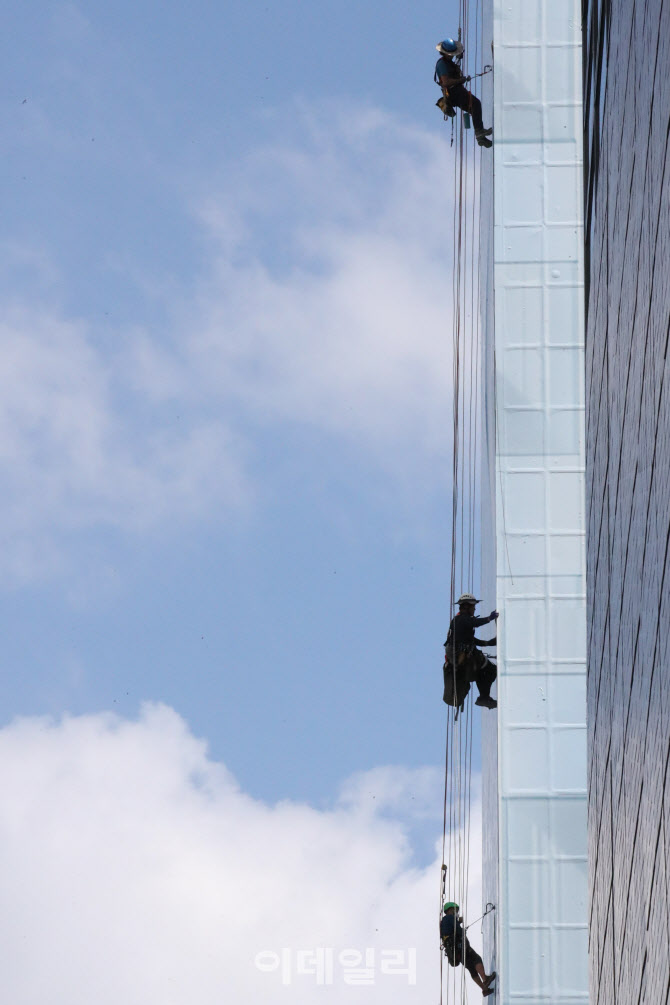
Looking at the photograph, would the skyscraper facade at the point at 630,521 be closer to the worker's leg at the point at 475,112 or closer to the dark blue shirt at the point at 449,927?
the worker's leg at the point at 475,112

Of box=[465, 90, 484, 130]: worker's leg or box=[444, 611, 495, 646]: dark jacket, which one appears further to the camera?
box=[465, 90, 484, 130]: worker's leg

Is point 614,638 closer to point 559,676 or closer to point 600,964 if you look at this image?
point 600,964

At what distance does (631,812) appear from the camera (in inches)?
653

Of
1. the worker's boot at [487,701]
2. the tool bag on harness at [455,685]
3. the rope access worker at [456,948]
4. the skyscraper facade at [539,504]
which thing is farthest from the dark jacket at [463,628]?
the rope access worker at [456,948]

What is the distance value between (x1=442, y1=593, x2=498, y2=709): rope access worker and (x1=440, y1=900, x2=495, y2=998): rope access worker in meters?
4.85

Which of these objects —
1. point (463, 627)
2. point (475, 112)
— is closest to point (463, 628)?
point (463, 627)

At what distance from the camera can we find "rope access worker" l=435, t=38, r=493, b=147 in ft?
99.4

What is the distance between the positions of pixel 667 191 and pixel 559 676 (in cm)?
1515

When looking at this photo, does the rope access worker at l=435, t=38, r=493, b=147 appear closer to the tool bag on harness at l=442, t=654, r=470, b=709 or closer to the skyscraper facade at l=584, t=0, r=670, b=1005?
the skyscraper facade at l=584, t=0, r=670, b=1005

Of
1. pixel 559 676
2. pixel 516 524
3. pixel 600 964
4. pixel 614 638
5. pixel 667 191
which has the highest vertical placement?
pixel 516 524

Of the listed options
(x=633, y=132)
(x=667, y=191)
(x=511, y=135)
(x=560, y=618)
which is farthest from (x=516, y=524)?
(x=667, y=191)

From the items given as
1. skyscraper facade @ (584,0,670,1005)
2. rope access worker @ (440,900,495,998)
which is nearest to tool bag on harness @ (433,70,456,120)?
skyscraper facade @ (584,0,670,1005)

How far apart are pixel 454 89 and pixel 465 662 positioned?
1116 centimetres

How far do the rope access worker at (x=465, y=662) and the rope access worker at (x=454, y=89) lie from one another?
1015 cm
